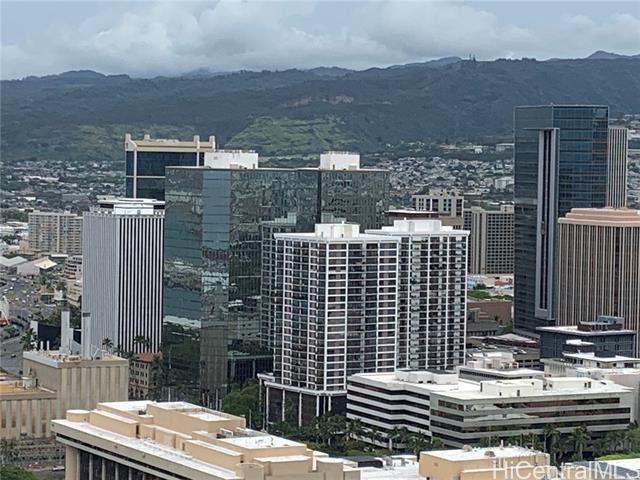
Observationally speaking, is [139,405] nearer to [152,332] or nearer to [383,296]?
[383,296]

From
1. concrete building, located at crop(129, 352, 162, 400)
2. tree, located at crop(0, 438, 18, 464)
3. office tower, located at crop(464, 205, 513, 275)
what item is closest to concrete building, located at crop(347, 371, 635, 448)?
tree, located at crop(0, 438, 18, 464)

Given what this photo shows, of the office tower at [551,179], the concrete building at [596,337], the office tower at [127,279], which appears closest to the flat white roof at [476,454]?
the concrete building at [596,337]

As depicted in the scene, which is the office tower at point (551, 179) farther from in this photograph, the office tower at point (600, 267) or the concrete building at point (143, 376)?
the concrete building at point (143, 376)

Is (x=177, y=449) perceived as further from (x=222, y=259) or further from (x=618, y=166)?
(x=618, y=166)

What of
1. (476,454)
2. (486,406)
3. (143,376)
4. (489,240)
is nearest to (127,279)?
(143,376)

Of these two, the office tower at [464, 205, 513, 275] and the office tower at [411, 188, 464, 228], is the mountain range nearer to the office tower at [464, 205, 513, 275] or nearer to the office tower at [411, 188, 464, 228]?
the office tower at [411, 188, 464, 228]

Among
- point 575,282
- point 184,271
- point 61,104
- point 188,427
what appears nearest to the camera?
point 188,427

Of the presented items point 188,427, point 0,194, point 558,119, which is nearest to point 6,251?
point 0,194
